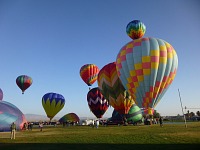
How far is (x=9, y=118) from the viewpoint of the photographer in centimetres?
2883

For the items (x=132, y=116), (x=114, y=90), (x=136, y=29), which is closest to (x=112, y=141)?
(x=114, y=90)

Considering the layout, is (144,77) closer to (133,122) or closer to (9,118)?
(133,122)

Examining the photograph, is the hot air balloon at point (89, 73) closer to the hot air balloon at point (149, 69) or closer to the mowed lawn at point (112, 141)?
the hot air balloon at point (149, 69)

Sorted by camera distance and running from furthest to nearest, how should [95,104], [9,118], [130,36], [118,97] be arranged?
[95,104], [130,36], [118,97], [9,118]

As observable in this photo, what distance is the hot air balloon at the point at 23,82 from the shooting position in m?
51.6

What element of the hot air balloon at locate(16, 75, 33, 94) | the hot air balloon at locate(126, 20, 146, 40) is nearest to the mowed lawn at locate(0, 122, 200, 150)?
the hot air balloon at locate(126, 20, 146, 40)

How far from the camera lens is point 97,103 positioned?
4641cm

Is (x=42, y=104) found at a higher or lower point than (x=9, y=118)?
higher

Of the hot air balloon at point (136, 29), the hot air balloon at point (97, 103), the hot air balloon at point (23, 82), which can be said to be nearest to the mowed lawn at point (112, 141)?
the hot air balloon at point (136, 29)

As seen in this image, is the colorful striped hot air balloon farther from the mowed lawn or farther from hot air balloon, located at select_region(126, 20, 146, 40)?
the mowed lawn

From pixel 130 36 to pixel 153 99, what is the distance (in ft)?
52.1

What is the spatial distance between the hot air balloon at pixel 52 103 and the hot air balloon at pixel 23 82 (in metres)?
5.69

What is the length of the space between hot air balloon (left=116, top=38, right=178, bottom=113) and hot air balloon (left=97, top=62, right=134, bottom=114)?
467cm
